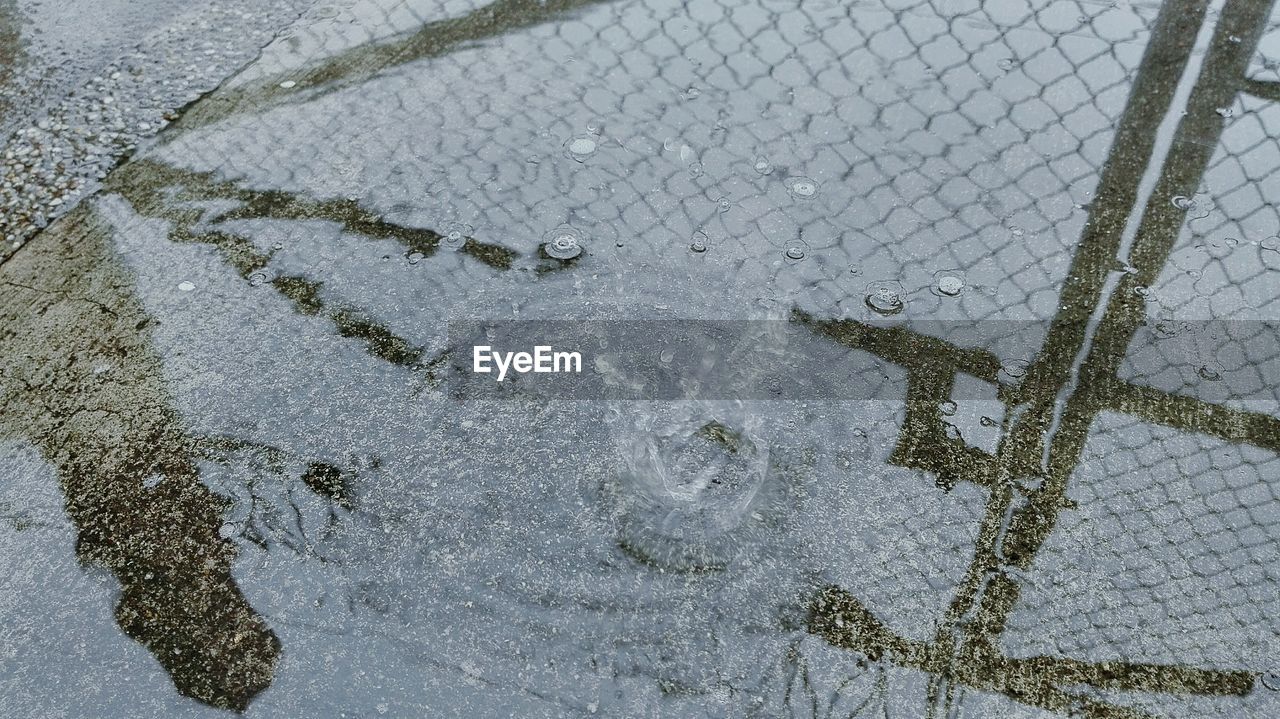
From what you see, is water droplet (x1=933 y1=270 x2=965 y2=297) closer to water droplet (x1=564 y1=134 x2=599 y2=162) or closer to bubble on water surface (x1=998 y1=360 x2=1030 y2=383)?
bubble on water surface (x1=998 y1=360 x2=1030 y2=383)

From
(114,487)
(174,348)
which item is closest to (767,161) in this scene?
(174,348)

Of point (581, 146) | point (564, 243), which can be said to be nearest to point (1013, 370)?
point (564, 243)

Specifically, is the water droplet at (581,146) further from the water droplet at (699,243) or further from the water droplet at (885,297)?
the water droplet at (885,297)

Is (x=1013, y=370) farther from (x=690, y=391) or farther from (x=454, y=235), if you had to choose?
(x=454, y=235)

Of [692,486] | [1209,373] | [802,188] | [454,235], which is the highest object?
[454,235]

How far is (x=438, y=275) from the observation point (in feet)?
8.05

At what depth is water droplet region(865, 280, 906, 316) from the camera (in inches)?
92.3

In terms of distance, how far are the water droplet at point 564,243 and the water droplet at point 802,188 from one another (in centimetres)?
58

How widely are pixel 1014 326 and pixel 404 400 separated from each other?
1415mm

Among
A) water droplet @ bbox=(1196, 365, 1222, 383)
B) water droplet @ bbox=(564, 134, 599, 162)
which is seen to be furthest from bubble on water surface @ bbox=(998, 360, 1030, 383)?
water droplet @ bbox=(564, 134, 599, 162)

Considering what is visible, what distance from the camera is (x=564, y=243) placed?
252 cm

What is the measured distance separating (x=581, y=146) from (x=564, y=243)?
0.40 m

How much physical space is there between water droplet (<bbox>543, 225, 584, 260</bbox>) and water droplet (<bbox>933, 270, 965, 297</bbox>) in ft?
2.89

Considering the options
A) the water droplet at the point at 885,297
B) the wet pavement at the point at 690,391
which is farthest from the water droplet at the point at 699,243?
the water droplet at the point at 885,297
